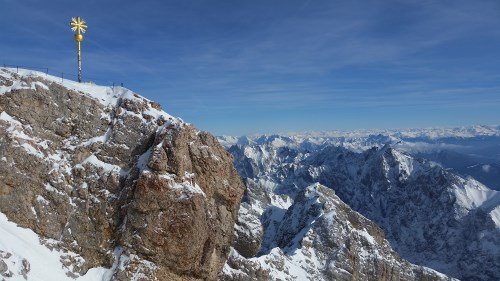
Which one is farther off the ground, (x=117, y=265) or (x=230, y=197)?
(x=230, y=197)

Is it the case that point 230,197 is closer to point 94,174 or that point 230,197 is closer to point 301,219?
point 94,174

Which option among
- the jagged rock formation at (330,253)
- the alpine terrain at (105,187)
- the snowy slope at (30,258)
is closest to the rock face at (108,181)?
the alpine terrain at (105,187)

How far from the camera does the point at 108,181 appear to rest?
67938 mm

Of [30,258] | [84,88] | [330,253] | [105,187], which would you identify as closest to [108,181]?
[105,187]

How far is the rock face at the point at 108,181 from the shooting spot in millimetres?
63500

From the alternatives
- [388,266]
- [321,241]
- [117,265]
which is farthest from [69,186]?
[388,266]

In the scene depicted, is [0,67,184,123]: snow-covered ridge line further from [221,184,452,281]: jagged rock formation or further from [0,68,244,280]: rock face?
[221,184,452,281]: jagged rock formation

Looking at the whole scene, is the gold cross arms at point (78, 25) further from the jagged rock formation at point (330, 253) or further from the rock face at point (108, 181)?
the jagged rock formation at point (330, 253)

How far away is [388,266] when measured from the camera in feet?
451

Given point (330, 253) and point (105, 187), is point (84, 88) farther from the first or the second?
point (330, 253)

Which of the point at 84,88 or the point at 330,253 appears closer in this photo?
the point at 84,88

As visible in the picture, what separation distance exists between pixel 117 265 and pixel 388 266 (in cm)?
9662

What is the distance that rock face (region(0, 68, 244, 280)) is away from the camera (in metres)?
63.5

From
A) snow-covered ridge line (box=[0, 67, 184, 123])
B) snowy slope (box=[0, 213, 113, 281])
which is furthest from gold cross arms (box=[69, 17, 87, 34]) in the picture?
snowy slope (box=[0, 213, 113, 281])
